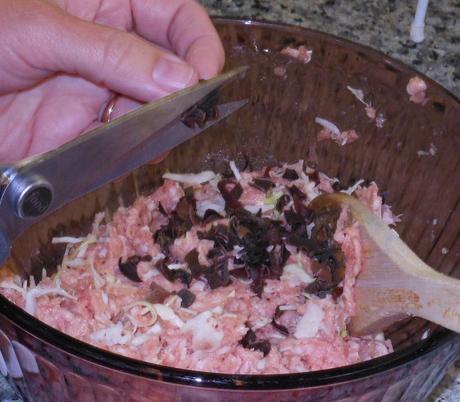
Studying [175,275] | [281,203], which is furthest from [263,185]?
[175,275]

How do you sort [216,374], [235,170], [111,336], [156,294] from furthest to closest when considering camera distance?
1. [235,170]
2. [156,294]
3. [111,336]
4. [216,374]

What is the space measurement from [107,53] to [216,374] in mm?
539

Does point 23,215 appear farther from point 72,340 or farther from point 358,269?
point 358,269

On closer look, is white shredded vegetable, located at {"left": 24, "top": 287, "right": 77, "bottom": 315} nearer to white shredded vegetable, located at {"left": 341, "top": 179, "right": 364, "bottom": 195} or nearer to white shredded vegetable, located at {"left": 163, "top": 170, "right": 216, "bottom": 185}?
white shredded vegetable, located at {"left": 163, "top": 170, "right": 216, "bottom": 185}

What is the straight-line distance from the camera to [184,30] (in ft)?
4.44

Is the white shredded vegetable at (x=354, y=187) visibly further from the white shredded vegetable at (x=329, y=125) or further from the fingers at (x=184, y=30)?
the fingers at (x=184, y=30)

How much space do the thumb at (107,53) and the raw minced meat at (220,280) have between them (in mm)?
381

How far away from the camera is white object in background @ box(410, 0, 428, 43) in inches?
71.2

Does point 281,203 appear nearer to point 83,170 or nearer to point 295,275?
point 295,275

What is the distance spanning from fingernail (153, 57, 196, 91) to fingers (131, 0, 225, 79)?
0.58 feet

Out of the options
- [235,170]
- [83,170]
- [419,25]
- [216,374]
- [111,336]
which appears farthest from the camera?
[419,25]

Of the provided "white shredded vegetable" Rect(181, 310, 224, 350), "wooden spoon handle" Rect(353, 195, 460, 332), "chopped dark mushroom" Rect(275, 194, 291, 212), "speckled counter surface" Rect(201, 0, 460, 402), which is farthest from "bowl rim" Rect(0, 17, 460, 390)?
"speckled counter surface" Rect(201, 0, 460, 402)

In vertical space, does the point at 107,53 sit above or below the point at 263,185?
above

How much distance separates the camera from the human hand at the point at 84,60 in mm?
1070
